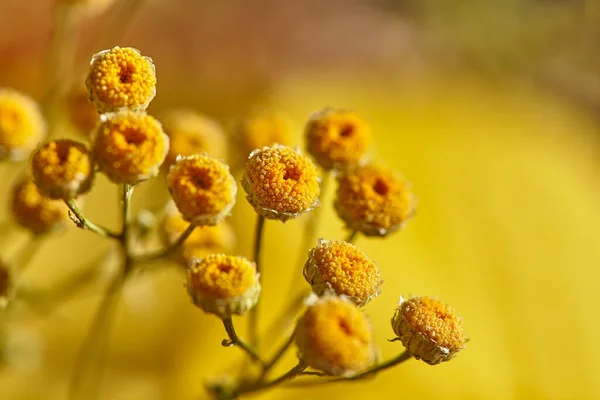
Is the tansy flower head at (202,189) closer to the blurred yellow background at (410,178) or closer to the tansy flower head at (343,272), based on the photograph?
the tansy flower head at (343,272)

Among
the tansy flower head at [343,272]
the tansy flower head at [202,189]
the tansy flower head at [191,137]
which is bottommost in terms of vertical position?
the tansy flower head at [191,137]

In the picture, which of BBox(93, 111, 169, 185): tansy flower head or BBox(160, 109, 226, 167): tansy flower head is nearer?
BBox(93, 111, 169, 185): tansy flower head

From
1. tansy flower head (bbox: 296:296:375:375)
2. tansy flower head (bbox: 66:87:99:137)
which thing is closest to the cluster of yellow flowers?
tansy flower head (bbox: 296:296:375:375)

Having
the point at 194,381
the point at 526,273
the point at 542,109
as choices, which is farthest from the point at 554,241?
the point at 194,381

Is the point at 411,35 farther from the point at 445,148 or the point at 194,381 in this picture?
the point at 194,381

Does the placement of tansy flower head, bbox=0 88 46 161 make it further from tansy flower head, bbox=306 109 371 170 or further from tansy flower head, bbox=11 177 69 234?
tansy flower head, bbox=306 109 371 170

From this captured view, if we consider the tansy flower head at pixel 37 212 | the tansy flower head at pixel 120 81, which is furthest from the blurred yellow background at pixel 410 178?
the tansy flower head at pixel 120 81

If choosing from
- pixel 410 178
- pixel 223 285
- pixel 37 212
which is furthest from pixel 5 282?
pixel 410 178
